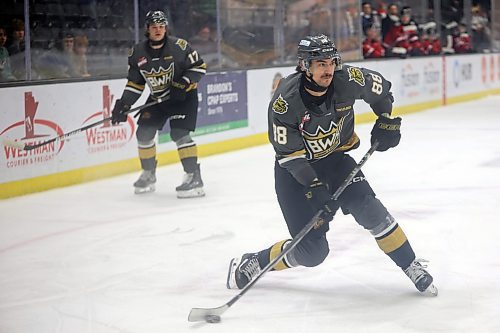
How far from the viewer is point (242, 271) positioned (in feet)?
11.8

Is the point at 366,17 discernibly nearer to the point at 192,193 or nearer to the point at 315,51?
the point at 192,193

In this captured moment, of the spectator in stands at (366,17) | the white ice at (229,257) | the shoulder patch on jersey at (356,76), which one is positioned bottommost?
the white ice at (229,257)

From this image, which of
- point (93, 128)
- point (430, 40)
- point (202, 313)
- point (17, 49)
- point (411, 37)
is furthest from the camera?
point (430, 40)

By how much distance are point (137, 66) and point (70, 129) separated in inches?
38.2

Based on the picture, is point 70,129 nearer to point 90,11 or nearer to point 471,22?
point 90,11

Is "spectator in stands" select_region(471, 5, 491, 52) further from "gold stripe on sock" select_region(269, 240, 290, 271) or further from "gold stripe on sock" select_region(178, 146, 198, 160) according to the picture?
"gold stripe on sock" select_region(269, 240, 290, 271)

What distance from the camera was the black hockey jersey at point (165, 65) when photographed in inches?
227

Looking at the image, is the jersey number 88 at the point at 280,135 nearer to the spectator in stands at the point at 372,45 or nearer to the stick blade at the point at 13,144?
the stick blade at the point at 13,144

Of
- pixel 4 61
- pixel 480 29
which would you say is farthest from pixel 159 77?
pixel 480 29

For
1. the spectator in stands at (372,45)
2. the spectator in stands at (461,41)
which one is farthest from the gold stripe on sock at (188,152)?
the spectator in stands at (461,41)

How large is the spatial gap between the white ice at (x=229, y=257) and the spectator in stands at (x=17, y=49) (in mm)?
865

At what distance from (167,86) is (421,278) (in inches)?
113

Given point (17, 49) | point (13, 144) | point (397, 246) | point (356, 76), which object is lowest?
point (397, 246)

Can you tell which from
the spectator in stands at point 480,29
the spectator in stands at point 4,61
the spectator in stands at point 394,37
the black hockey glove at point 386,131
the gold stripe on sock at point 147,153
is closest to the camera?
the black hockey glove at point 386,131
